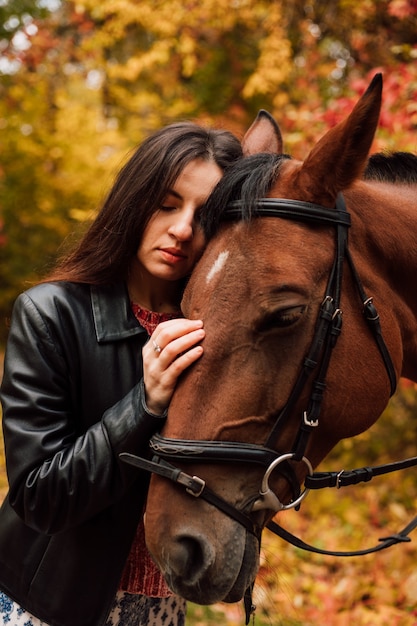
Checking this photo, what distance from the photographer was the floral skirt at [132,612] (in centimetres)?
197

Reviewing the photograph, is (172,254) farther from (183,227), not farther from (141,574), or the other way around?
(141,574)

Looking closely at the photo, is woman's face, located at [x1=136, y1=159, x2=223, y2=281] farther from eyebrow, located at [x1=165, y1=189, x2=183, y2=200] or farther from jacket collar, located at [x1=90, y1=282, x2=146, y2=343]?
jacket collar, located at [x1=90, y1=282, x2=146, y2=343]

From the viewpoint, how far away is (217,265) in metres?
1.89

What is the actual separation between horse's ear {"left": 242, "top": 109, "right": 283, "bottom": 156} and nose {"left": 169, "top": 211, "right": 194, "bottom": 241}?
48cm

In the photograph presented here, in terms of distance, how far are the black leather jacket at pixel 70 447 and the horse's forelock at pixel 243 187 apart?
0.45 metres

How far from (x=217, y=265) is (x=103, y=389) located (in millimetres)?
559

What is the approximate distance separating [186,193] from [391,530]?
4.52 meters

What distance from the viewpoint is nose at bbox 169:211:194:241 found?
6.60 ft

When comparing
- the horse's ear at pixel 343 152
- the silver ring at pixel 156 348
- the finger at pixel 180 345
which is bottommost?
the silver ring at pixel 156 348

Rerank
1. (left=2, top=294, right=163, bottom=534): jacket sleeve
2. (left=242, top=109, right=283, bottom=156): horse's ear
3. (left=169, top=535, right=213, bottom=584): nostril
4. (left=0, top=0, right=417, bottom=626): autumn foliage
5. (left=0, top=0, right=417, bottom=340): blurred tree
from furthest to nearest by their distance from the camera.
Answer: (left=0, top=0, right=417, bottom=340): blurred tree, (left=0, top=0, right=417, bottom=626): autumn foliage, (left=242, top=109, right=283, bottom=156): horse's ear, (left=2, top=294, right=163, bottom=534): jacket sleeve, (left=169, top=535, right=213, bottom=584): nostril

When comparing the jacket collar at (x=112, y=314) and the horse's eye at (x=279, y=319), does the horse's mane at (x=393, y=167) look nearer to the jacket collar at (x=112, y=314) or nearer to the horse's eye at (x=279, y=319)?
the horse's eye at (x=279, y=319)

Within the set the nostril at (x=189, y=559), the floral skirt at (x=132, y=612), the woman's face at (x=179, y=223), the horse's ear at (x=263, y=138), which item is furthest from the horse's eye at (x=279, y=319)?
the floral skirt at (x=132, y=612)

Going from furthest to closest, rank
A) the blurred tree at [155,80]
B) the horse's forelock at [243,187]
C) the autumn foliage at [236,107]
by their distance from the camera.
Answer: the blurred tree at [155,80] < the autumn foliage at [236,107] < the horse's forelock at [243,187]

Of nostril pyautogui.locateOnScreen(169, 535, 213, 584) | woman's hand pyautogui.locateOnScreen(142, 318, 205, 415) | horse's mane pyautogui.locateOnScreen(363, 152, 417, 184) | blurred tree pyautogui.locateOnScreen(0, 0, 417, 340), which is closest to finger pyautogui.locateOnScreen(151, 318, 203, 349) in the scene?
woman's hand pyautogui.locateOnScreen(142, 318, 205, 415)
